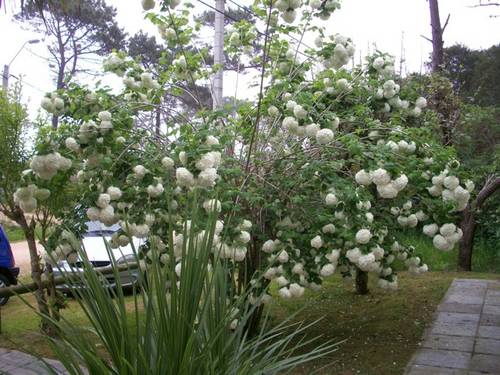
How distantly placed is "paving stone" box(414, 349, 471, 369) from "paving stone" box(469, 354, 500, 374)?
6 centimetres

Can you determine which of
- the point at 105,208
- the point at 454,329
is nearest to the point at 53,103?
the point at 105,208

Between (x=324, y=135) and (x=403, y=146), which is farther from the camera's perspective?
(x=403, y=146)

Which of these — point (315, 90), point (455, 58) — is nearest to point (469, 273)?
point (315, 90)

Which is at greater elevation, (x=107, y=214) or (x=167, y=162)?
(x=167, y=162)

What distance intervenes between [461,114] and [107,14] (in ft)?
56.5

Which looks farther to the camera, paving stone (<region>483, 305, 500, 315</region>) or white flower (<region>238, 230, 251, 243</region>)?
paving stone (<region>483, 305, 500, 315</region>)

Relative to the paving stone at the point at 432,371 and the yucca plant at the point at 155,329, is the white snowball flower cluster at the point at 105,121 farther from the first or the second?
the paving stone at the point at 432,371

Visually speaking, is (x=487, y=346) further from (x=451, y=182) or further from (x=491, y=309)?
(x=451, y=182)

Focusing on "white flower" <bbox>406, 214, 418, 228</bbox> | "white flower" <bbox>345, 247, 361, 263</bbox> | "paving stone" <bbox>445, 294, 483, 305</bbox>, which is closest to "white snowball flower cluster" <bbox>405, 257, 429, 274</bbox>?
"white flower" <bbox>406, 214, 418, 228</bbox>

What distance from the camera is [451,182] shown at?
13.8ft

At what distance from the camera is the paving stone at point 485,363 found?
14.9ft

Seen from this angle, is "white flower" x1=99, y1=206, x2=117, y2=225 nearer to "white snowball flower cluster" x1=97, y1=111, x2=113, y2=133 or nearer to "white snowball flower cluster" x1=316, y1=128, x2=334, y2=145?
"white snowball flower cluster" x1=97, y1=111, x2=113, y2=133

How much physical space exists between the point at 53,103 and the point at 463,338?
432 cm

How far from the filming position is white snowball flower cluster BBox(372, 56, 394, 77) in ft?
17.0
